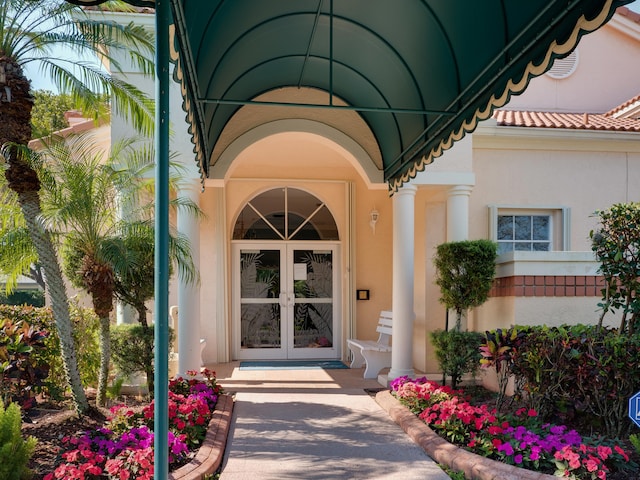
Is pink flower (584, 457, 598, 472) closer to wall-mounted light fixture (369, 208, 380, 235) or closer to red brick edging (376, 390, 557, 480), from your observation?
Result: red brick edging (376, 390, 557, 480)

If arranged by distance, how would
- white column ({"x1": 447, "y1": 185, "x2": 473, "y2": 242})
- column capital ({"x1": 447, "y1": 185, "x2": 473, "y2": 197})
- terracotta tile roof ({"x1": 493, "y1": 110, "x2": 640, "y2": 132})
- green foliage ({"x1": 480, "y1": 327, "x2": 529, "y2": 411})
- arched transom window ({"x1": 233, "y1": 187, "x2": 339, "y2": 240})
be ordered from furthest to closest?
arched transom window ({"x1": 233, "y1": 187, "x2": 339, "y2": 240})
terracotta tile roof ({"x1": 493, "y1": 110, "x2": 640, "y2": 132})
column capital ({"x1": 447, "y1": 185, "x2": 473, "y2": 197})
white column ({"x1": 447, "y1": 185, "x2": 473, "y2": 242})
green foliage ({"x1": 480, "y1": 327, "x2": 529, "y2": 411})

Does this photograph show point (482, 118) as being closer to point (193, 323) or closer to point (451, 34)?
point (451, 34)

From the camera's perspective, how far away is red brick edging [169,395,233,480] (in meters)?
4.81

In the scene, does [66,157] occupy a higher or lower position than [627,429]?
higher

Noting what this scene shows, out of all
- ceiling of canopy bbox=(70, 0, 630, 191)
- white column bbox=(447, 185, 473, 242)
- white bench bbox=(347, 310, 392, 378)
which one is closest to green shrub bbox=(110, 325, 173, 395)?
ceiling of canopy bbox=(70, 0, 630, 191)

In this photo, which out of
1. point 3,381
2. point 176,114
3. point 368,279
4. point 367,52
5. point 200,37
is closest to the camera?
point 200,37

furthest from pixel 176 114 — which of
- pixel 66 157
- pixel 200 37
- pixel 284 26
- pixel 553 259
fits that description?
pixel 553 259

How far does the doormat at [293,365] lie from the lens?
36.0 ft

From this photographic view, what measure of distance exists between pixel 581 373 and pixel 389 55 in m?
4.02

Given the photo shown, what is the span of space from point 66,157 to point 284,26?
310 cm

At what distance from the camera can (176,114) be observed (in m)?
9.23

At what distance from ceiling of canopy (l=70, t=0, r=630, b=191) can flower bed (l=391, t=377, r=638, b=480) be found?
2.94m

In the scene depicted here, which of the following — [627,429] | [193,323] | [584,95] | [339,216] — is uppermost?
[584,95]

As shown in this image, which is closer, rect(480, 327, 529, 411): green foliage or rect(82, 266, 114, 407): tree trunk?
rect(480, 327, 529, 411): green foliage
